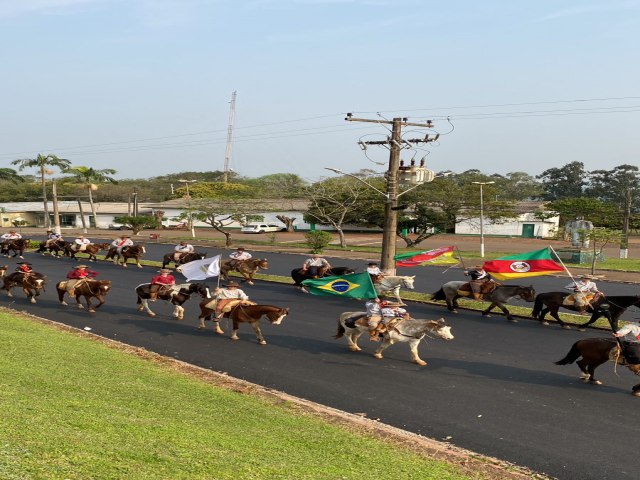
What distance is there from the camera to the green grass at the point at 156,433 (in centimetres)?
675

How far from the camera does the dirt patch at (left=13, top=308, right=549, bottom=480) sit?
29.6 feet

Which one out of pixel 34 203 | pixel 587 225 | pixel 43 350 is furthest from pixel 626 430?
pixel 34 203

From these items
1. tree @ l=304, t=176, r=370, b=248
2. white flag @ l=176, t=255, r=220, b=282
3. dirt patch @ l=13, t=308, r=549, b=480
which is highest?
tree @ l=304, t=176, r=370, b=248

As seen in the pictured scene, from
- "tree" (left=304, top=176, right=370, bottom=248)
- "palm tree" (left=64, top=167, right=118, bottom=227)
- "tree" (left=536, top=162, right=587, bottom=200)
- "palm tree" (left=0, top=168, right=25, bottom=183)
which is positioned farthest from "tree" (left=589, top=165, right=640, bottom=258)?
"palm tree" (left=0, top=168, right=25, bottom=183)

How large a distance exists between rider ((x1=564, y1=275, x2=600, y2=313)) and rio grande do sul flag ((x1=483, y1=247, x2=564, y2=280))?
1928 millimetres

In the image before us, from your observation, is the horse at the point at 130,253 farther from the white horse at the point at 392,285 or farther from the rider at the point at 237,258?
the white horse at the point at 392,285

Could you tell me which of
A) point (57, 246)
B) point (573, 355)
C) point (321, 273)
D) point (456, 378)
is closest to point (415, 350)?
point (456, 378)

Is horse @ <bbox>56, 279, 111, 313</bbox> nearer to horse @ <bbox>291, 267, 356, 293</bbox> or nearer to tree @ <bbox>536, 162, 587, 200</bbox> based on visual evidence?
horse @ <bbox>291, 267, 356, 293</bbox>

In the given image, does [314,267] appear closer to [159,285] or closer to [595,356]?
[159,285]

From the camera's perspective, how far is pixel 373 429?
10.5m

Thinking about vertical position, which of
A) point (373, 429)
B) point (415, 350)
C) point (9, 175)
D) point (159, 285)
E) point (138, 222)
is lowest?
point (373, 429)

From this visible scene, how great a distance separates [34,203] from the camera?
93.0 m

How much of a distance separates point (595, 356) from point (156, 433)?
400 inches

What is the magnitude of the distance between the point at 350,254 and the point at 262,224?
32.4 m
